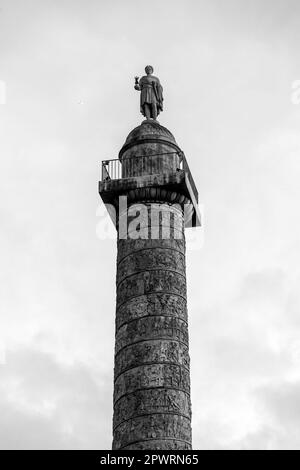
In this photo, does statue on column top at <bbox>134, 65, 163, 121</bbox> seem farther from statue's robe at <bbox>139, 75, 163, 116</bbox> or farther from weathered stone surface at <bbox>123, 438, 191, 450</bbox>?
weathered stone surface at <bbox>123, 438, 191, 450</bbox>

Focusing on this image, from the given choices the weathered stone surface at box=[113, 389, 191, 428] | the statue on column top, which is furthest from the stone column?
the statue on column top

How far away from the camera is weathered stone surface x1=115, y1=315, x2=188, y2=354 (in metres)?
17.2

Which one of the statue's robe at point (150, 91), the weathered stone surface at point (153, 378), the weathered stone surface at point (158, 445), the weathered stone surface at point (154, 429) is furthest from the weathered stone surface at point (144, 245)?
the weathered stone surface at point (158, 445)

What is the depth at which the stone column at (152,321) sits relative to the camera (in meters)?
16.5

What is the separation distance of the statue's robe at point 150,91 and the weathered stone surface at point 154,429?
297 inches

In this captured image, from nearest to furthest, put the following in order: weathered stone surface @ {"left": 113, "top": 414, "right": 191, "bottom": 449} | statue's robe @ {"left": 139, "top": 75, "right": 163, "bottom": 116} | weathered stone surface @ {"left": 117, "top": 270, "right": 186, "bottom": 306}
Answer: weathered stone surface @ {"left": 113, "top": 414, "right": 191, "bottom": 449} < weathered stone surface @ {"left": 117, "top": 270, "right": 186, "bottom": 306} < statue's robe @ {"left": 139, "top": 75, "right": 163, "bottom": 116}

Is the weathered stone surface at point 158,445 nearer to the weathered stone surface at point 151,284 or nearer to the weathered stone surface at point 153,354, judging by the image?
the weathered stone surface at point 153,354

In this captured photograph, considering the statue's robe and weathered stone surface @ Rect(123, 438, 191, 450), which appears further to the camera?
the statue's robe

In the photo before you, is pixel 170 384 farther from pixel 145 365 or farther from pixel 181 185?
pixel 181 185
